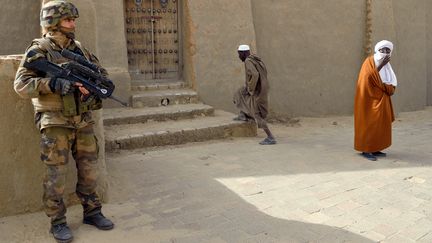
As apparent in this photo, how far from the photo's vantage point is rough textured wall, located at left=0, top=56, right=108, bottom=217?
10.8 ft

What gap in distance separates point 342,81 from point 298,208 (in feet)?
22.5

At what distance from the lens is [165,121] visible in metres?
6.79

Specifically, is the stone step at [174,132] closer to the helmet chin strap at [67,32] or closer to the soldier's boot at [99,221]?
the soldier's boot at [99,221]

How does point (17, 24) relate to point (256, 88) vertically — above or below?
above

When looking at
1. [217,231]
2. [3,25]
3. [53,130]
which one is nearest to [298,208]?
[217,231]

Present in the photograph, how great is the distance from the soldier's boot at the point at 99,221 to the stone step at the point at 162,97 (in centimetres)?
403

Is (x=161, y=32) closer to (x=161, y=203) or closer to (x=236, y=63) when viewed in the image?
(x=236, y=63)

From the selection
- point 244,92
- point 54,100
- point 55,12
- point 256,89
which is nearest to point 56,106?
point 54,100

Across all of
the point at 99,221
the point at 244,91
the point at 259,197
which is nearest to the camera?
the point at 99,221

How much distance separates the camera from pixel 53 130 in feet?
9.65

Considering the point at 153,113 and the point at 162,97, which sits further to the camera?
the point at 162,97

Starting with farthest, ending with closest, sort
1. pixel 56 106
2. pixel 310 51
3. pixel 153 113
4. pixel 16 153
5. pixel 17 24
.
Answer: pixel 310 51 < pixel 17 24 < pixel 153 113 < pixel 16 153 < pixel 56 106

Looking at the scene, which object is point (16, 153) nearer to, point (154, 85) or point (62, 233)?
point (62, 233)

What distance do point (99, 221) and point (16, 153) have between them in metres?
0.91
